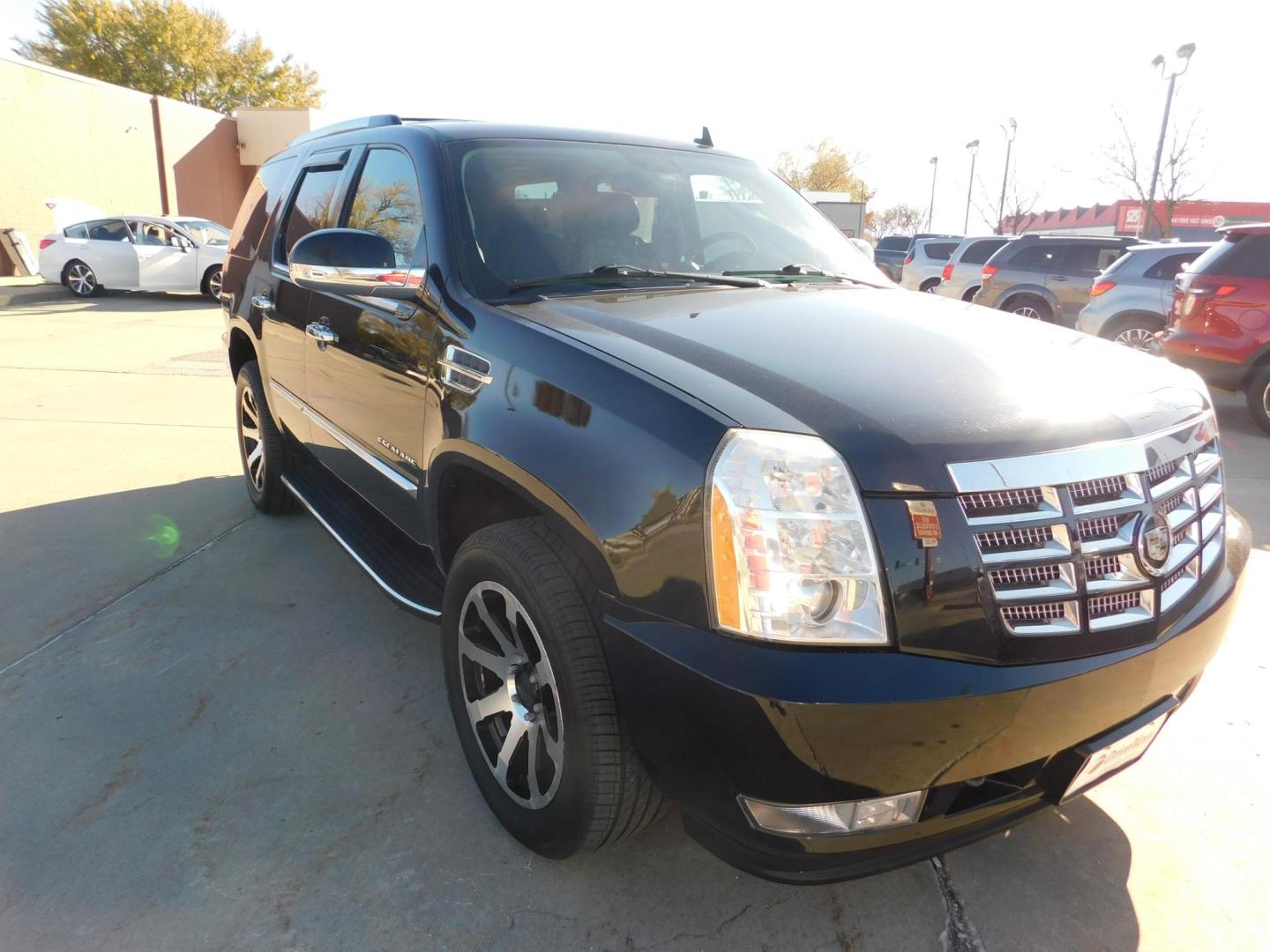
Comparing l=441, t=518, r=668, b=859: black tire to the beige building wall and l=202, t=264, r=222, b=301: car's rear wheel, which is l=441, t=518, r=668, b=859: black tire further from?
the beige building wall

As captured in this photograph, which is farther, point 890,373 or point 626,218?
point 626,218

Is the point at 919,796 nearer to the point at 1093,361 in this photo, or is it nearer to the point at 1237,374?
the point at 1093,361

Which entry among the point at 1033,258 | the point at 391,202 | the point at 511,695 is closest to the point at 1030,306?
the point at 1033,258

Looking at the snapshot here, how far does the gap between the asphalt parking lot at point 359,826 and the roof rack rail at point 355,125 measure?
2.02 m

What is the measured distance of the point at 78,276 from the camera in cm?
1661

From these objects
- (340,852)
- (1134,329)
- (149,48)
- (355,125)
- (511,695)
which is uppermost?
(149,48)

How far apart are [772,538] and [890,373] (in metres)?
0.61

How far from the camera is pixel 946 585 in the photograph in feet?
5.37

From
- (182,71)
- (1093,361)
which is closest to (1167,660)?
(1093,361)

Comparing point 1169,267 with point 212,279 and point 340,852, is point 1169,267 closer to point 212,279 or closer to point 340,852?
point 340,852

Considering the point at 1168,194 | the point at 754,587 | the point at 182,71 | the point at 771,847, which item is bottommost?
the point at 771,847

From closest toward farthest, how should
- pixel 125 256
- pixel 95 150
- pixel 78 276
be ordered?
pixel 125 256
pixel 78 276
pixel 95 150

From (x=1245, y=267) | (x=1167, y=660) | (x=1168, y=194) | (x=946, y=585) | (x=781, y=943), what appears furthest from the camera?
(x=1168, y=194)

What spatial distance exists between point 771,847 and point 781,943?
0.54 m
